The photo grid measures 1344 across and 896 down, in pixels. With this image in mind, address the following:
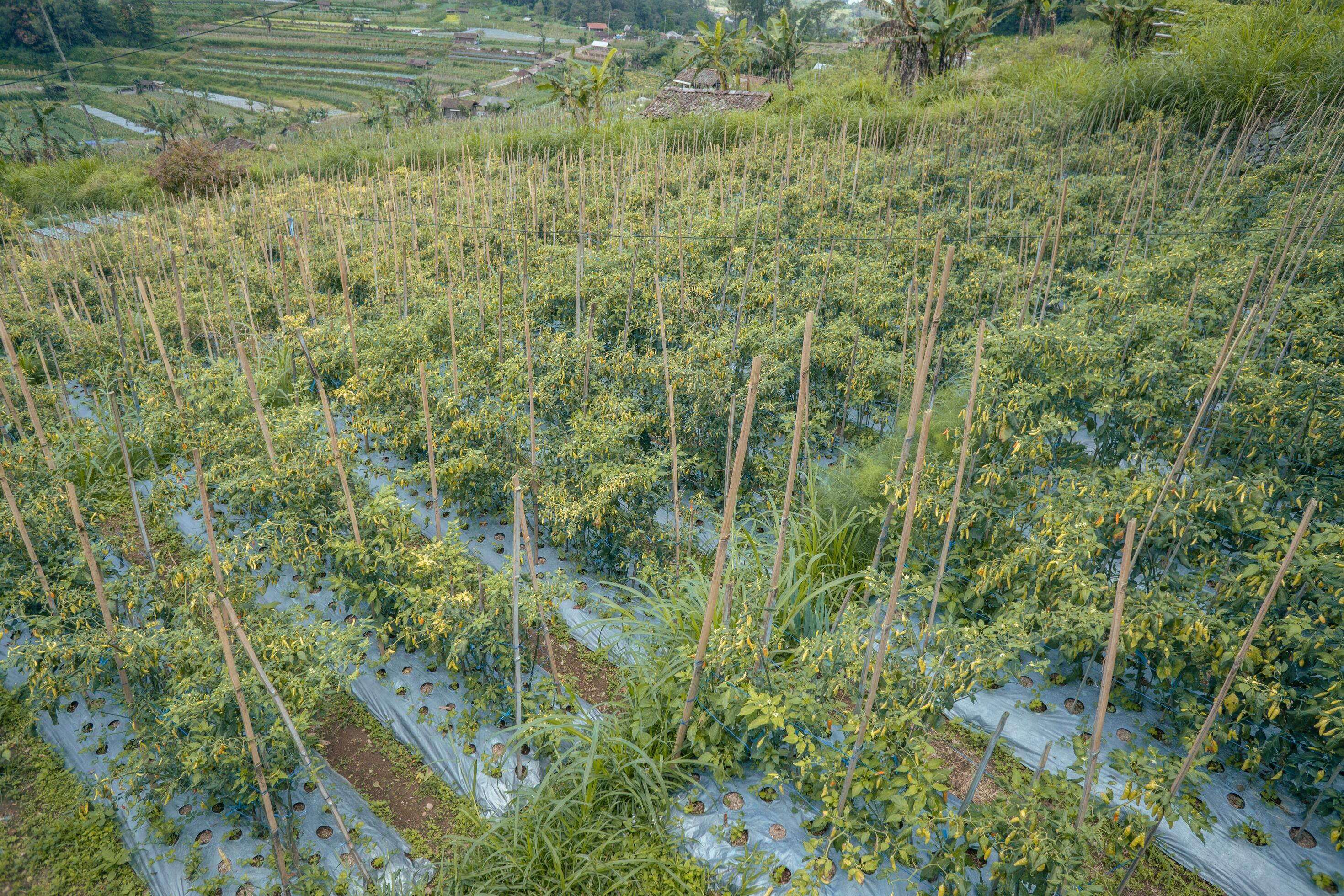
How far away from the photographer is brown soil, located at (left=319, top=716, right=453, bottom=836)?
119 inches

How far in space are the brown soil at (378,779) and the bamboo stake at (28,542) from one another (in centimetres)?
141

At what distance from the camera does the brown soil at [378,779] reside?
9.91 feet

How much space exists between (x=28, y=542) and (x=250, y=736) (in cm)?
182

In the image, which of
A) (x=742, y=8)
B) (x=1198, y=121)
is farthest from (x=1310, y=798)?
(x=742, y=8)

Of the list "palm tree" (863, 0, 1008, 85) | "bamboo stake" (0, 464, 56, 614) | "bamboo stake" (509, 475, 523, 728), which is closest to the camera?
"bamboo stake" (509, 475, 523, 728)

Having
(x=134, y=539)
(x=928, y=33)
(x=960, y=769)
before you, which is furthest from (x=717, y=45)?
(x=960, y=769)

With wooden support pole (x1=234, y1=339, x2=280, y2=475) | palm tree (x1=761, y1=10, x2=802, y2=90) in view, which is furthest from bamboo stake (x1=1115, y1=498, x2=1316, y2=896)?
palm tree (x1=761, y1=10, x2=802, y2=90)

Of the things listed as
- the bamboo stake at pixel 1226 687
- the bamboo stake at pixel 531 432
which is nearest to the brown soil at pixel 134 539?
the bamboo stake at pixel 531 432

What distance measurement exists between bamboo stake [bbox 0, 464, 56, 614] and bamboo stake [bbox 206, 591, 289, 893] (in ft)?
4.71

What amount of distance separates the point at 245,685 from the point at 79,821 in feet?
4.03

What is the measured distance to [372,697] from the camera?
3527 millimetres

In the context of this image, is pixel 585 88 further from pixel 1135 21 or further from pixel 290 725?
pixel 290 725

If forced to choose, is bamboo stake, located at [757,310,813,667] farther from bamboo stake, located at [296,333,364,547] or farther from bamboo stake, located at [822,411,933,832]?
bamboo stake, located at [296,333,364,547]

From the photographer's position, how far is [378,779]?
3.20 meters
